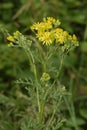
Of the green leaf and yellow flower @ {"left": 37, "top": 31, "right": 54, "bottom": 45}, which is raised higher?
yellow flower @ {"left": 37, "top": 31, "right": 54, "bottom": 45}

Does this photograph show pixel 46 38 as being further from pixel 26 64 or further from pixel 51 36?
pixel 26 64

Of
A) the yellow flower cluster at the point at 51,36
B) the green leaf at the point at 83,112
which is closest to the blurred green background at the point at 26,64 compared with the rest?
the green leaf at the point at 83,112

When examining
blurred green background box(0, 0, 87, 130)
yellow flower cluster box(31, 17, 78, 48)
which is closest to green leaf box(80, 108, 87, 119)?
blurred green background box(0, 0, 87, 130)

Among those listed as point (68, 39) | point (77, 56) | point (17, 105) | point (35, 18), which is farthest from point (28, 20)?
point (68, 39)

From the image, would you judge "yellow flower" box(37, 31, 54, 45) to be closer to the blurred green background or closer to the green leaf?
the blurred green background

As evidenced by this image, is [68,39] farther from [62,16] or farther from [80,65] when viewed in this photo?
[62,16]

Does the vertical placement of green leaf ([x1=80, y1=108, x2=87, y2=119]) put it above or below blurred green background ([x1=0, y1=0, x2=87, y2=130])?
below

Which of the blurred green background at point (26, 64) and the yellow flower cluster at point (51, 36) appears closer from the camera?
the yellow flower cluster at point (51, 36)

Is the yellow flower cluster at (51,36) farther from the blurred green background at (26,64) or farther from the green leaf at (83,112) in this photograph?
the green leaf at (83,112)

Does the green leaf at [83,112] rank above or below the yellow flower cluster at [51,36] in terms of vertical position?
below

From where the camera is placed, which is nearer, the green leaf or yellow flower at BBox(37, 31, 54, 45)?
yellow flower at BBox(37, 31, 54, 45)
